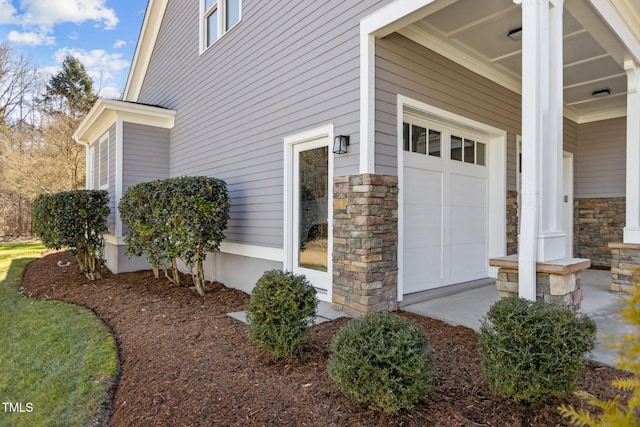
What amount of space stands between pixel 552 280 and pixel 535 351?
3.36 ft

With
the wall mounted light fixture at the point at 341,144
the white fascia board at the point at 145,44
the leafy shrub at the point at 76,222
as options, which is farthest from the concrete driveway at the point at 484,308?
the white fascia board at the point at 145,44

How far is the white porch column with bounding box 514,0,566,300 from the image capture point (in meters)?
2.97

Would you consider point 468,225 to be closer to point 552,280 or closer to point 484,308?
point 484,308

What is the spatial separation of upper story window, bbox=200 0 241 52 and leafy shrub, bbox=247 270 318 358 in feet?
16.8

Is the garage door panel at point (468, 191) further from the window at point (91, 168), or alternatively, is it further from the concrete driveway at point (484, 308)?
the window at point (91, 168)

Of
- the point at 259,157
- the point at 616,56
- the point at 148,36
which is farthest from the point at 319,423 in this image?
the point at 148,36

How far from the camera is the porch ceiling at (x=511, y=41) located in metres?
4.00

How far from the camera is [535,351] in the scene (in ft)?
6.88

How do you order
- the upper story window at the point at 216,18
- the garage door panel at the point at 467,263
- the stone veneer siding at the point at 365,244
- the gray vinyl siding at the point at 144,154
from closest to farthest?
the stone veneer siding at the point at 365,244
the garage door panel at the point at 467,263
the upper story window at the point at 216,18
the gray vinyl siding at the point at 144,154

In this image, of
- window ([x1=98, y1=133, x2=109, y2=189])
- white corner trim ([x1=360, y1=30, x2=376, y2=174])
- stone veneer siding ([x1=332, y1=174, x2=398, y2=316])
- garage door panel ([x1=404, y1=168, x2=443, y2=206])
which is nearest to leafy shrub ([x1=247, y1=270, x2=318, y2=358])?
stone veneer siding ([x1=332, y1=174, x2=398, y2=316])

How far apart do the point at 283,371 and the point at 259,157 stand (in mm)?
Result: 3521

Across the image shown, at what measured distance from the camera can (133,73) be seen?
34.6 ft

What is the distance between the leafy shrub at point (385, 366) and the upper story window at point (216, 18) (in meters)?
5.94

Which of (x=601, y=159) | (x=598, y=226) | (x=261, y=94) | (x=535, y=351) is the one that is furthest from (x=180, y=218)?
(x=601, y=159)
